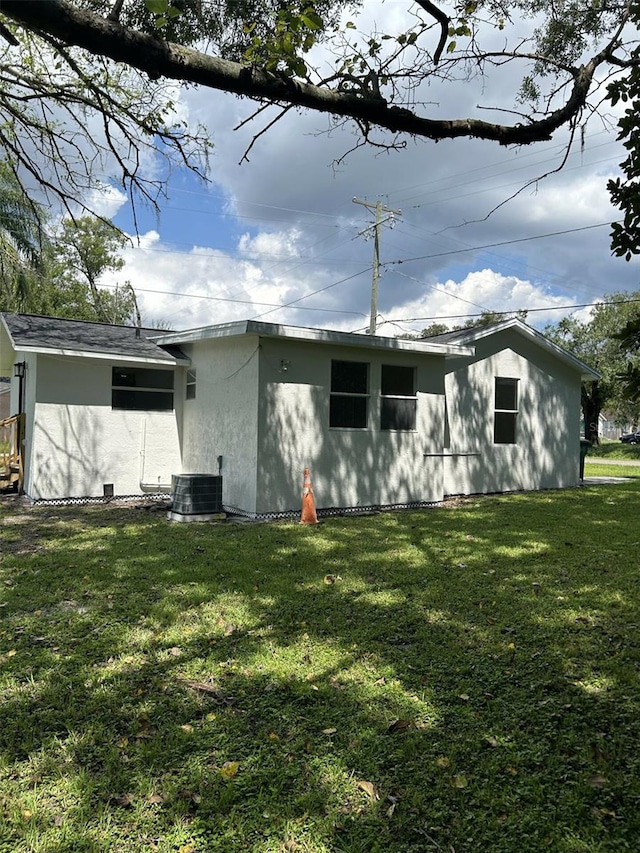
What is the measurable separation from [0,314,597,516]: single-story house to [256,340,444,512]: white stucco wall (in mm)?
21

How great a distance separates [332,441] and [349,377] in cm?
116

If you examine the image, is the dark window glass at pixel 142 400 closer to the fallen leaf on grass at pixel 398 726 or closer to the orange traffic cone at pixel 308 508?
the orange traffic cone at pixel 308 508

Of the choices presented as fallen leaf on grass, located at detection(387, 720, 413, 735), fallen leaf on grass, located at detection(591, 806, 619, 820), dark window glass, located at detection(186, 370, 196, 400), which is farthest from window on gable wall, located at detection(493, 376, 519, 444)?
fallen leaf on grass, located at detection(591, 806, 619, 820)

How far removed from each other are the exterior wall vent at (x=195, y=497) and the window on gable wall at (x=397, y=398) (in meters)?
3.19

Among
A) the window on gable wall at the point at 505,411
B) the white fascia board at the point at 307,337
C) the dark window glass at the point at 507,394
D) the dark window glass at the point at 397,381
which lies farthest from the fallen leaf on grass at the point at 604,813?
the dark window glass at the point at 507,394

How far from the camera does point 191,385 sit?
1119cm

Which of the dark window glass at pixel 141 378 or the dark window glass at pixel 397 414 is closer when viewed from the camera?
the dark window glass at pixel 397 414

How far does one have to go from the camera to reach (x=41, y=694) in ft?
10.8

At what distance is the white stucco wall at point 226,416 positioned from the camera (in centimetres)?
920

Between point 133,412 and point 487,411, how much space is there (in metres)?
7.30

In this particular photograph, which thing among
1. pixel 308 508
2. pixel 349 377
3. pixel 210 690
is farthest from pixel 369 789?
pixel 349 377

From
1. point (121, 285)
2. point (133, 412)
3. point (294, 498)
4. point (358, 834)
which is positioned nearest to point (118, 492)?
point (133, 412)

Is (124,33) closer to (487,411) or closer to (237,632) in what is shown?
(237,632)

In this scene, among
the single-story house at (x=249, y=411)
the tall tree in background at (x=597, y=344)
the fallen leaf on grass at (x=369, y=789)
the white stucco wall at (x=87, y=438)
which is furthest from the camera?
the tall tree in background at (x=597, y=344)
